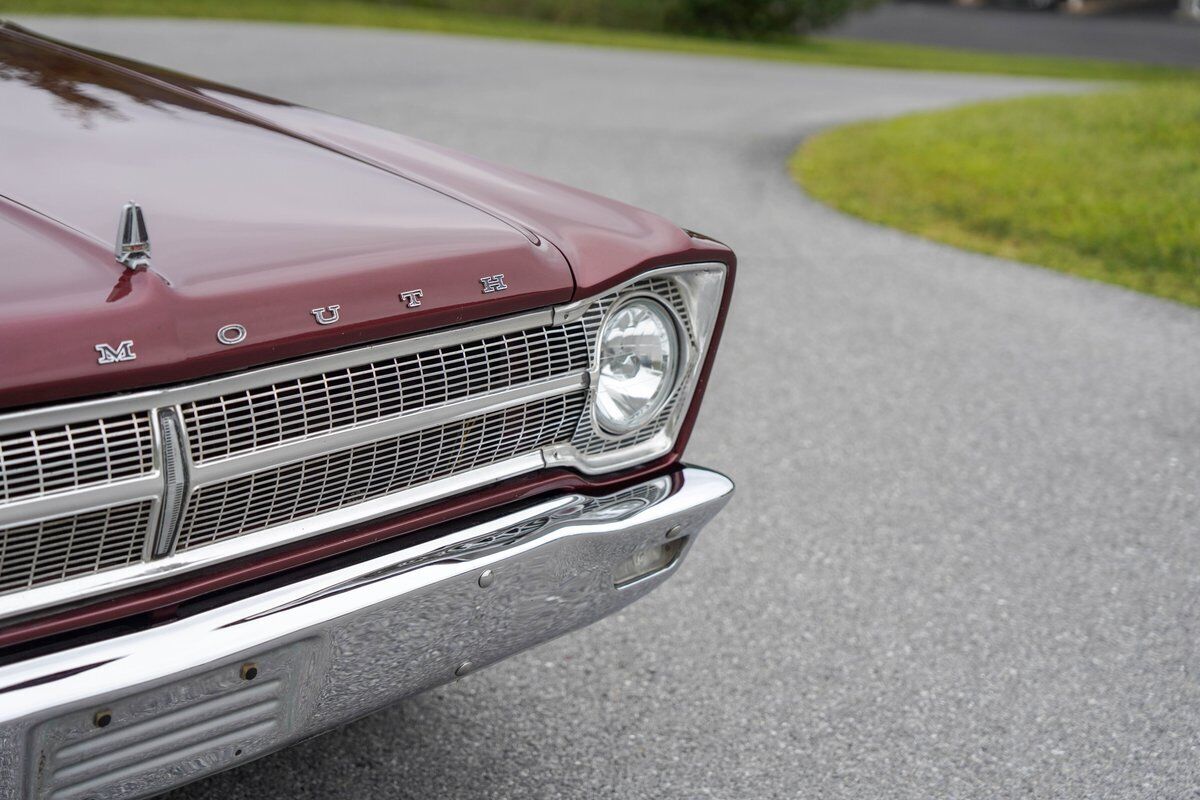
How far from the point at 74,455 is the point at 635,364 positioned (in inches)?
39.4

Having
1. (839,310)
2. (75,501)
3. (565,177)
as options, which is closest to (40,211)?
(75,501)

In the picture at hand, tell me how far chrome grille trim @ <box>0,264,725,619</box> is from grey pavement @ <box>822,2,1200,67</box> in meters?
20.6

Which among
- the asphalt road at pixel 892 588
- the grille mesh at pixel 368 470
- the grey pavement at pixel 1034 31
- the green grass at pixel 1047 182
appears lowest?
the asphalt road at pixel 892 588

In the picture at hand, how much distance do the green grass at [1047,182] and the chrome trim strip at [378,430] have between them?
515 cm

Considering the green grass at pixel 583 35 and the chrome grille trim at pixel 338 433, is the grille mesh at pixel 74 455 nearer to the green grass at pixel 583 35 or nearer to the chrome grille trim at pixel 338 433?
the chrome grille trim at pixel 338 433

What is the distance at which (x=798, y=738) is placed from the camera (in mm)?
2605

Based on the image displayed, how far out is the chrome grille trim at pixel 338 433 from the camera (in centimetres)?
153

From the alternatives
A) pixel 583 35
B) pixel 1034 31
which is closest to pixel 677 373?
pixel 583 35

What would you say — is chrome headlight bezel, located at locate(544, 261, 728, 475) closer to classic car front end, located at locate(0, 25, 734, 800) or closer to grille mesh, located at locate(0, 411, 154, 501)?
classic car front end, located at locate(0, 25, 734, 800)

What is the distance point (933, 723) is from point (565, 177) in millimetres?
5458

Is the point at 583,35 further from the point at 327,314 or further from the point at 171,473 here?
the point at 171,473

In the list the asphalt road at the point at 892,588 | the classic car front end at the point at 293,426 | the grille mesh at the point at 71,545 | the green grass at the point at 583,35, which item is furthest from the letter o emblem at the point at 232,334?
the green grass at the point at 583,35

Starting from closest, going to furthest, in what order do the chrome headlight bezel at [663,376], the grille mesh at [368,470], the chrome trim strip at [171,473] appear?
1. the chrome trim strip at [171,473]
2. the grille mesh at [368,470]
3. the chrome headlight bezel at [663,376]

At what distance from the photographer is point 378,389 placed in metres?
1.76
